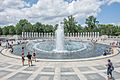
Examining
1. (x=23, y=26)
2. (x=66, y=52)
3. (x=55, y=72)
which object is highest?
(x=23, y=26)

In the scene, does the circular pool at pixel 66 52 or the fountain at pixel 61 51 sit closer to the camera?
the circular pool at pixel 66 52

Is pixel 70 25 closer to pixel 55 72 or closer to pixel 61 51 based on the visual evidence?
pixel 61 51

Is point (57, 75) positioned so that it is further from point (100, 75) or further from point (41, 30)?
point (41, 30)

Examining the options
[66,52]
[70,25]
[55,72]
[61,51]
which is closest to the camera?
[55,72]

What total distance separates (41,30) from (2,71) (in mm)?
109665

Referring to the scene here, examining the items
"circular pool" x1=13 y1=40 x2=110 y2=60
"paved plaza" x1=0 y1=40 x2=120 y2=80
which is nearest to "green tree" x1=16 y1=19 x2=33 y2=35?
"circular pool" x1=13 y1=40 x2=110 y2=60

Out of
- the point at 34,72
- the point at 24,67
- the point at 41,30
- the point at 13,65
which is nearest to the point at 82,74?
the point at 34,72

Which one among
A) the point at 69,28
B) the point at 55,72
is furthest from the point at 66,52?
the point at 69,28

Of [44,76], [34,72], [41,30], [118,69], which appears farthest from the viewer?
[41,30]

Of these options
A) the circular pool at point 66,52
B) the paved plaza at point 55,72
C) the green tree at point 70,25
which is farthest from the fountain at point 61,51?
the green tree at point 70,25

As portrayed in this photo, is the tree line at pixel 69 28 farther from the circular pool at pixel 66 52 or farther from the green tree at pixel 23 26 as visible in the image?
the circular pool at pixel 66 52

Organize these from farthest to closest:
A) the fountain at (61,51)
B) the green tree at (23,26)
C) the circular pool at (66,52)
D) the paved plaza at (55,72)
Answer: the green tree at (23,26) < the fountain at (61,51) < the circular pool at (66,52) < the paved plaza at (55,72)

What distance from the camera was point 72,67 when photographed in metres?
25.2

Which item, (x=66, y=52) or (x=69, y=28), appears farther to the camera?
(x=69, y=28)
